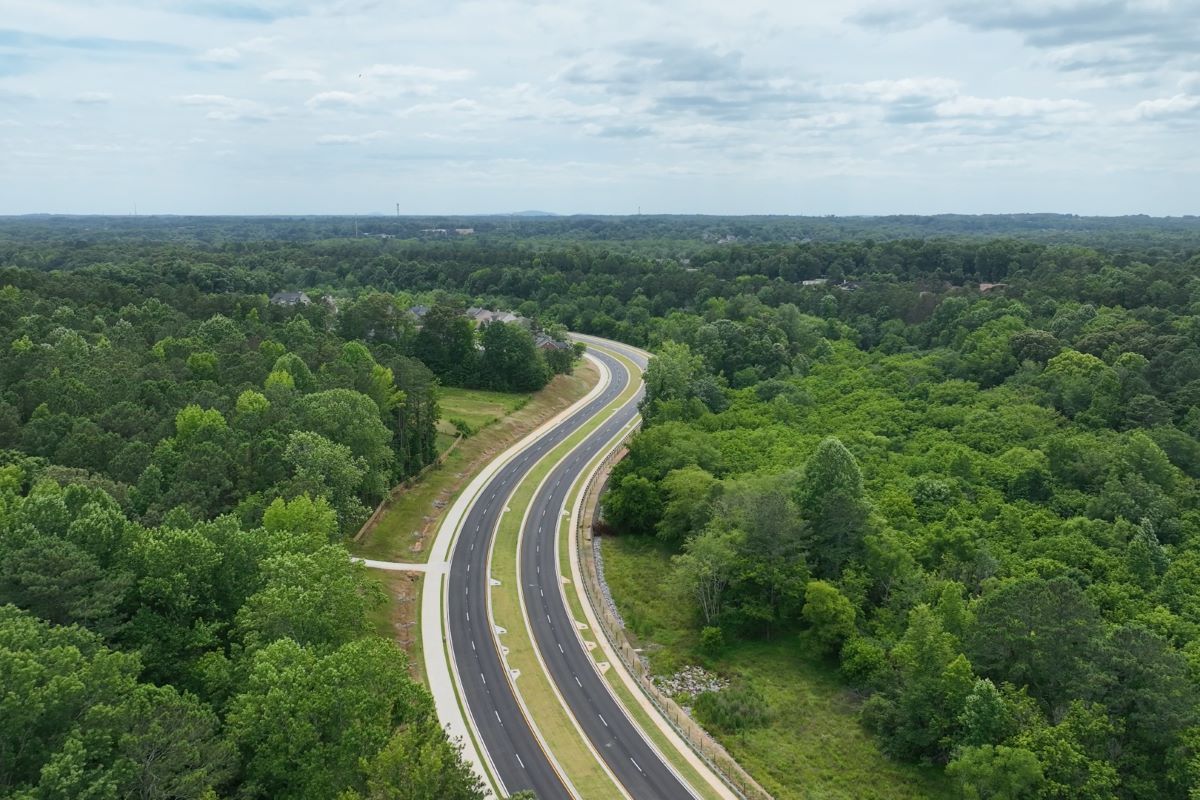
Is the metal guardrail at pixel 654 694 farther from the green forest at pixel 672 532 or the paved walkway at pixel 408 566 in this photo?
the paved walkway at pixel 408 566

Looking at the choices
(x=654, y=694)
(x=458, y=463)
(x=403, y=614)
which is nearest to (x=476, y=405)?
(x=458, y=463)

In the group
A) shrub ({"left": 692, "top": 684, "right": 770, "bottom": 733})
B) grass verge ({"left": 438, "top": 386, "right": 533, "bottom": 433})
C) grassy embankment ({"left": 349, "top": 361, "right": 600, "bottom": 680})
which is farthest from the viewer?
grass verge ({"left": 438, "top": 386, "right": 533, "bottom": 433})

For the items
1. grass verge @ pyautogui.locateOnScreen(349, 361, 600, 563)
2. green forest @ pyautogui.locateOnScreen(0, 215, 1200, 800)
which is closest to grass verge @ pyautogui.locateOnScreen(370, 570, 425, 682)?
grass verge @ pyautogui.locateOnScreen(349, 361, 600, 563)

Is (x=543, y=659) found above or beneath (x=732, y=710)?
above

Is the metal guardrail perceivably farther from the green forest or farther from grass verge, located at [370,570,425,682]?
grass verge, located at [370,570,425,682]

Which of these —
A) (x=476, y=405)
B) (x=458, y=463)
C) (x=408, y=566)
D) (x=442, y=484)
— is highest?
(x=476, y=405)

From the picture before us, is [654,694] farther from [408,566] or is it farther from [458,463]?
[458,463]
